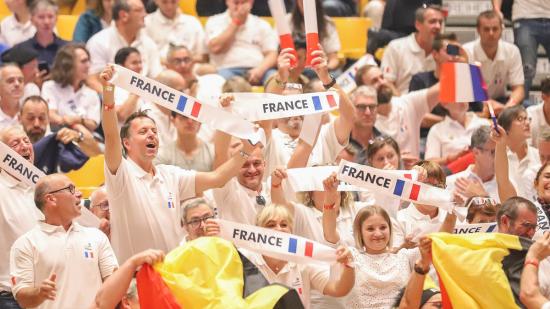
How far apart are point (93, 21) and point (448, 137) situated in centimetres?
331

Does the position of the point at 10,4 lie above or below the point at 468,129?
above

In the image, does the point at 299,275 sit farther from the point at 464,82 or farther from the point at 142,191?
the point at 464,82

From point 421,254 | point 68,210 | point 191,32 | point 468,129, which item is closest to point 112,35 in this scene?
point 191,32

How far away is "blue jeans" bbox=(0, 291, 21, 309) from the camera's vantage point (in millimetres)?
7949

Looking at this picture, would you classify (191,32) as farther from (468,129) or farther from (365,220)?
(365,220)

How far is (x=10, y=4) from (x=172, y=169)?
12.8 feet

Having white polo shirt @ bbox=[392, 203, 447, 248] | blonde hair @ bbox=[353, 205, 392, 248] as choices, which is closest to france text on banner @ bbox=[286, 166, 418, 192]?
blonde hair @ bbox=[353, 205, 392, 248]

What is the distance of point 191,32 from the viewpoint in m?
11.9

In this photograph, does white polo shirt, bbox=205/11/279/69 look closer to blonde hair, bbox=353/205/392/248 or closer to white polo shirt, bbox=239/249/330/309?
blonde hair, bbox=353/205/392/248

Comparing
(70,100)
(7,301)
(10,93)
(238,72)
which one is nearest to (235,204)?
(7,301)

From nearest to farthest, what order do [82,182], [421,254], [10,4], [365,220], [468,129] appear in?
[421,254]
[365,220]
[82,182]
[468,129]
[10,4]

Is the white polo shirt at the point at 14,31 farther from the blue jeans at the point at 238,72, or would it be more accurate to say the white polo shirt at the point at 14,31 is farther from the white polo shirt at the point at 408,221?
the white polo shirt at the point at 408,221

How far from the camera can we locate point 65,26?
39.9ft

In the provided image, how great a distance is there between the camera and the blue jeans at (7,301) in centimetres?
795
